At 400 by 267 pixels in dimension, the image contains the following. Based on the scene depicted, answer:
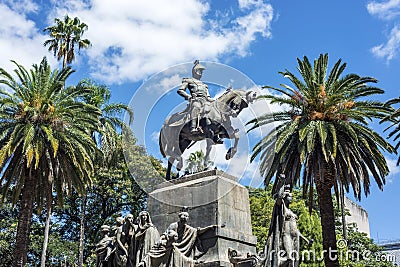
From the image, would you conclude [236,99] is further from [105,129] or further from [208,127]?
[105,129]

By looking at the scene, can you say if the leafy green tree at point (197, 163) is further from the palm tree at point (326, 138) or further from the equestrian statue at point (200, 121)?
the palm tree at point (326, 138)

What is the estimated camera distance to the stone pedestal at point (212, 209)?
12.9 metres

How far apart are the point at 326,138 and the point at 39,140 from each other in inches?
517

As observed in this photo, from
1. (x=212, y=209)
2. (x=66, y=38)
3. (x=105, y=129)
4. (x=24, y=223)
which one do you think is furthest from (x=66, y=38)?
(x=212, y=209)

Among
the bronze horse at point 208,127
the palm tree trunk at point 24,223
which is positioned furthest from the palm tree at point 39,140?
the bronze horse at point 208,127

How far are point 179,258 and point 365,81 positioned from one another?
14668 millimetres

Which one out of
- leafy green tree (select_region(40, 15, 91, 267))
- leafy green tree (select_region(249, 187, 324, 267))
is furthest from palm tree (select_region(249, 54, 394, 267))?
leafy green tree (select_region(40, 15, 91, 267))

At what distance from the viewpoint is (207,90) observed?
53.1ft

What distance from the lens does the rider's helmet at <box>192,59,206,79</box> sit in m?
16.3

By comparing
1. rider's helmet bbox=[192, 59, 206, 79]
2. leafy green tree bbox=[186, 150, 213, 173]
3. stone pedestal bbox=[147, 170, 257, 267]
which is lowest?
stone pedestal bbox=[147, 170, 257, 267]

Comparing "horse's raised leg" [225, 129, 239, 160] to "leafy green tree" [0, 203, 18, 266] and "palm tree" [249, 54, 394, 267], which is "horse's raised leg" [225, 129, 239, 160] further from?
"leafy green tree" [0, 203, 18, 266]

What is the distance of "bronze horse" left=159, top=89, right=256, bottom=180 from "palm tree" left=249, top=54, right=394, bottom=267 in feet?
19.8

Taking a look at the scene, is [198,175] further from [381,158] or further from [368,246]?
[368,246]

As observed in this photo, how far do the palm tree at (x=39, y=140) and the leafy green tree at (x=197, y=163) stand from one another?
941 centimetres
